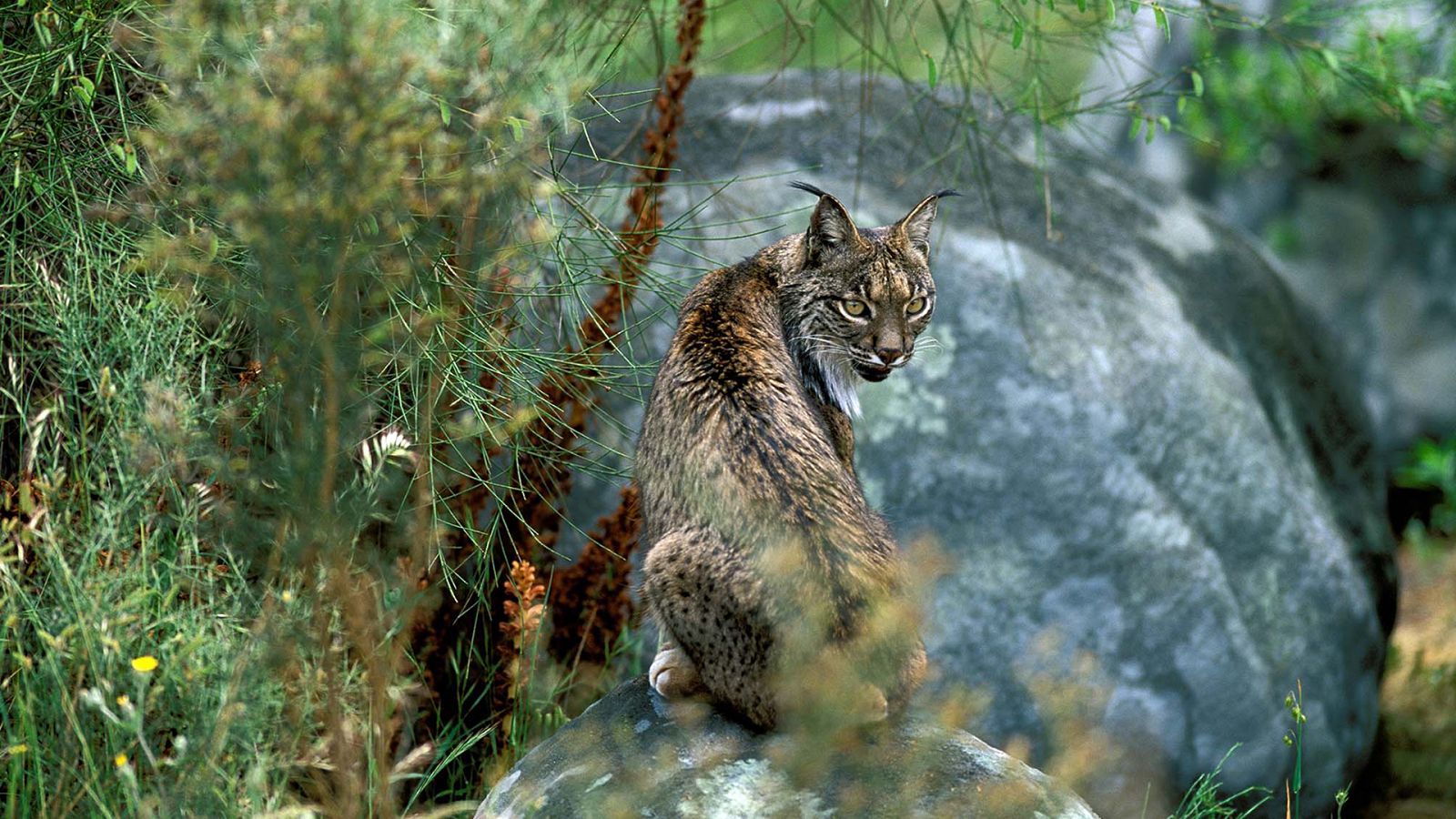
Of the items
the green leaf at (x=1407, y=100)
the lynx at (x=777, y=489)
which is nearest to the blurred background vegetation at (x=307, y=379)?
the green leaf at (x=1407, y=100)

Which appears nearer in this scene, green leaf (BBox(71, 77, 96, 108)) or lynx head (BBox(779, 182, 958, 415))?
green leaf (BBox(71, 77, 96, 108))

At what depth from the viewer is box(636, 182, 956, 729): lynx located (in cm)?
318

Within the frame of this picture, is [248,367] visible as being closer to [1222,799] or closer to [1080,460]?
[1080,460]

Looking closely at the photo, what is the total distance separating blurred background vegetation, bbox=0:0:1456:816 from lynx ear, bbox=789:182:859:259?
623 millimetres

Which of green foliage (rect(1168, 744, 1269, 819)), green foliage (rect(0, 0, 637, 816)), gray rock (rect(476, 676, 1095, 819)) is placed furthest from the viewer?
green foliage (rect(1168, 744, 1269, 819))

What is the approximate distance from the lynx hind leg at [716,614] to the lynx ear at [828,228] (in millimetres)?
885

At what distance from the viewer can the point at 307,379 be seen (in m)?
2.79

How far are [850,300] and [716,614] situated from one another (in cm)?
94

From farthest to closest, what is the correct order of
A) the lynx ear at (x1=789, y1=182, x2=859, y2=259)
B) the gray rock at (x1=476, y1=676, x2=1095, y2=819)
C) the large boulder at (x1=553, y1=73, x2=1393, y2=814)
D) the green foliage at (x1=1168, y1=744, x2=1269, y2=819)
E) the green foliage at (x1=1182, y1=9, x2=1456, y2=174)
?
the green foliage at (x1=1182, y1=9, x2=1456, y2=174) → the large boulder at (x1=553, y1=73, x2=1393, y2=814) → the green foliage at (x1=1168, y1=744, x2=1269, y2=819) → the lynx ear at (x1=789, y1=182, x2=859, y2=259) → the gray rock at (x1=476, y1=676, x2=1095, y2=819)

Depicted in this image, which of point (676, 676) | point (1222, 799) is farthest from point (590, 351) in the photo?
point (1222, 799)

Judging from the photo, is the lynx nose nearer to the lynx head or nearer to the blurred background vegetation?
the lynx head

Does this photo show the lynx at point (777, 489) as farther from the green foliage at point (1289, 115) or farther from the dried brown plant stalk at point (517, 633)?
the green foliage at point (1289, 115)

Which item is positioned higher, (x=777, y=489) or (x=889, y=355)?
(x=889, y=355)

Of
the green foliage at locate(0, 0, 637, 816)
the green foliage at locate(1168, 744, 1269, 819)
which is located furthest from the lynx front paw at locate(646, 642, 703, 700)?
the green foliage at locate(1168, 744, 1269, 819)
